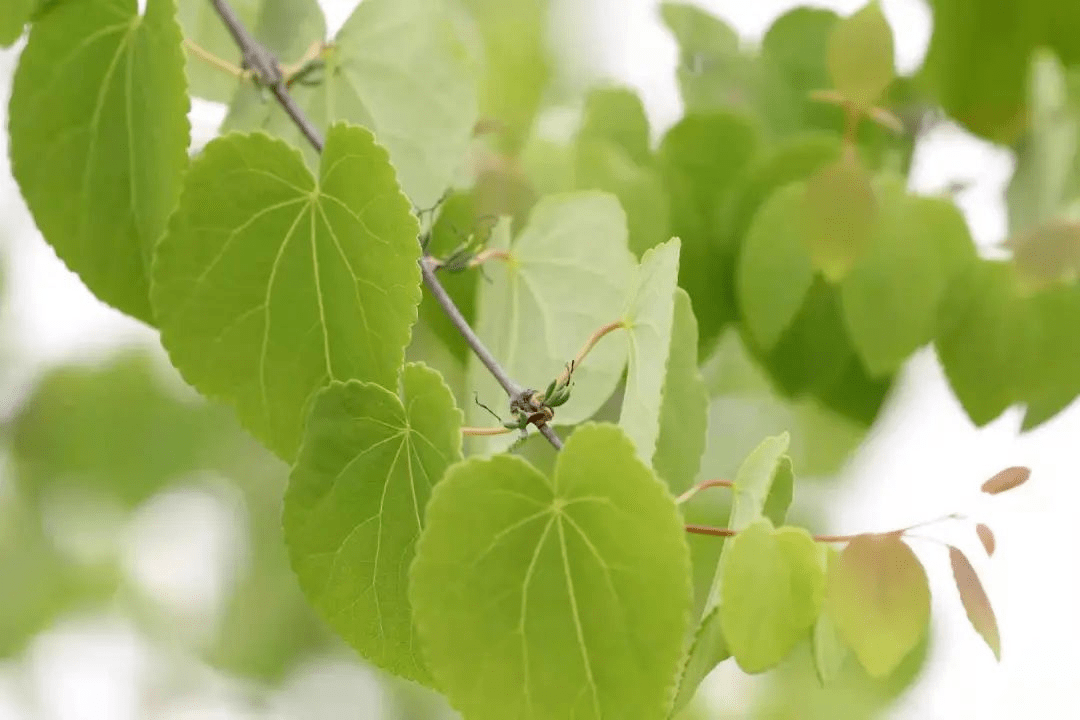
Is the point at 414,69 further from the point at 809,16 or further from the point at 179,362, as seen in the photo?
the point at 809,16

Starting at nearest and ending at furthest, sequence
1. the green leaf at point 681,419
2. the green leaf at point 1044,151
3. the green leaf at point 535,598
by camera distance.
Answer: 1. the green leaf at point 535,598
2. the green leaf at point 681,419
3. the green leaf at point 1044,151

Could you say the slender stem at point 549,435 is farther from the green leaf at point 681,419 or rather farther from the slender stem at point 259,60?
the slender stem at point 259,60

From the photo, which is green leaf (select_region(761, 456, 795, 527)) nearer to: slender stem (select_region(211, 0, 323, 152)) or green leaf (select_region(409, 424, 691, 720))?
green leaf (select_region(409, 424, 691, 720))

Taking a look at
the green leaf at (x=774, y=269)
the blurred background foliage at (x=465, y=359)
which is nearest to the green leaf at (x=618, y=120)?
the blurred background foliage at (x=465, y=359)

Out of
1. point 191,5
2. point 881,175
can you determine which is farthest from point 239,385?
point 881,175

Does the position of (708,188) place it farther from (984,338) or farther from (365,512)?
(365,512)

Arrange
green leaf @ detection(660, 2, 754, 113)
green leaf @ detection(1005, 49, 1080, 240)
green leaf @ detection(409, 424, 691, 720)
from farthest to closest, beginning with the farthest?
green leaf @ detection(660, 2, 754, 113)
green leaf @ detection(1005, 49, 1080, 240)
green leaf @ detection(409, 424, 691, 720)

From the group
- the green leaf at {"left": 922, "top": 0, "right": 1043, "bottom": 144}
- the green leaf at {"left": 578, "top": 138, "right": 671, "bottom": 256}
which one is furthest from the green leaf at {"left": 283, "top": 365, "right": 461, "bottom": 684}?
the green leaf at {"left": 922, "top": 0, "right": 1043, "bottom": 144}
